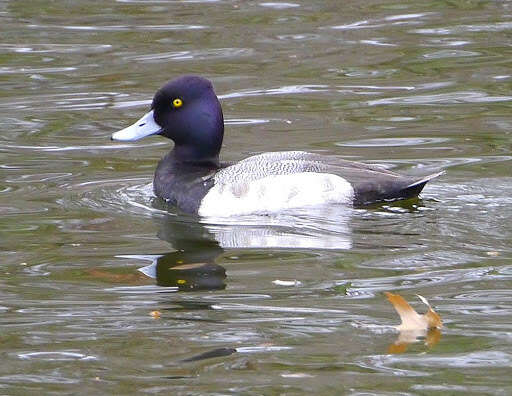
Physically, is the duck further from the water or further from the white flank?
the water

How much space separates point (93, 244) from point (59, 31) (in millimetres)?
7076

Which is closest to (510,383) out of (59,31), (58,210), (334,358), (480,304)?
(334,358)

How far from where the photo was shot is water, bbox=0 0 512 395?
542 centimetres

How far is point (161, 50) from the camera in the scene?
1370 cm

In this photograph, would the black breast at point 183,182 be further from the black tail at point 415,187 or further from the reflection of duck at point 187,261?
the black tail at point 415,187

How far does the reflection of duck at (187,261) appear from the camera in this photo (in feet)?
22.6

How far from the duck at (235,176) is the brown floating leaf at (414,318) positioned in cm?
261

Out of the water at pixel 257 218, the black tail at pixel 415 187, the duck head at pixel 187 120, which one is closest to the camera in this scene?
the water at pixel 257 218

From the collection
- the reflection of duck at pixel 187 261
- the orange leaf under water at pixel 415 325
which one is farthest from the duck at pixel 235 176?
the orange leaf under water at pixel 415 325

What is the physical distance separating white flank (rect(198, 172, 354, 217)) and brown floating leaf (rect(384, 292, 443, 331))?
2.64 m

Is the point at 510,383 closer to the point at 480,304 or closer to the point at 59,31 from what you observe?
the point at 480,304


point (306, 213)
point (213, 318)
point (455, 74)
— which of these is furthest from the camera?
point (455, 74)

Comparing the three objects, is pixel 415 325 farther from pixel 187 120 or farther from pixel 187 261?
pixel 187 120

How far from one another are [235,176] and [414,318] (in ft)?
10.00
